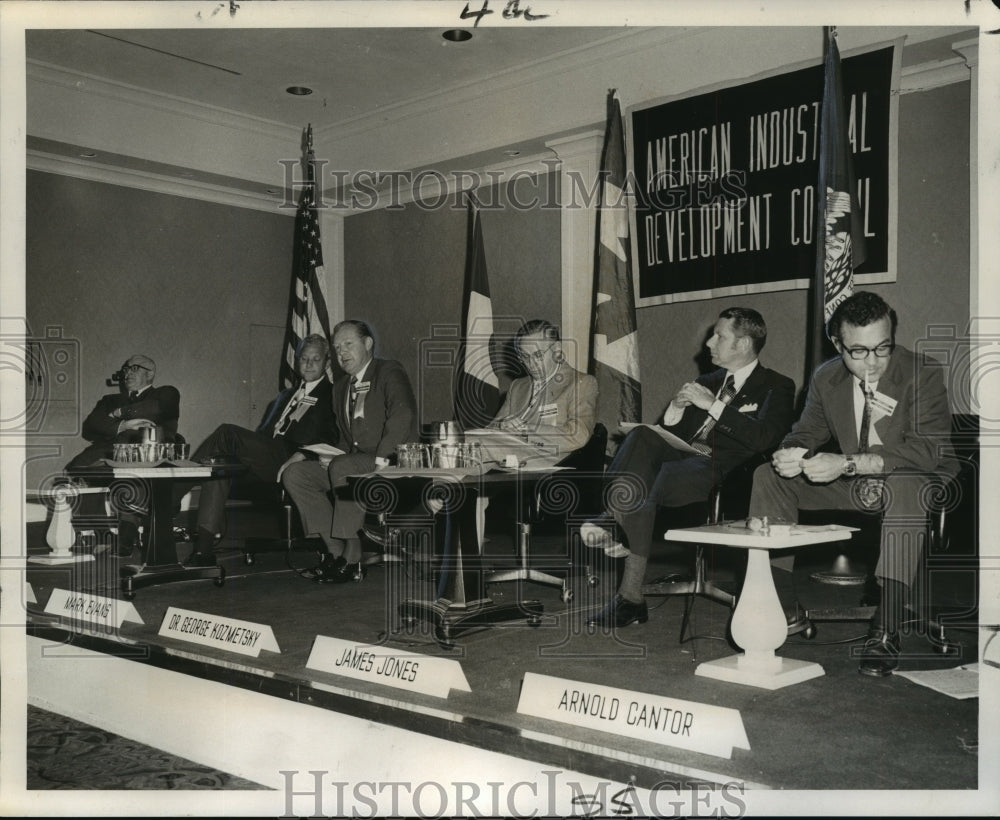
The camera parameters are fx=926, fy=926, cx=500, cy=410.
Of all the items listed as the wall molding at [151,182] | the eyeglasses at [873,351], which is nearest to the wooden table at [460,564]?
the eyeglasses at [873,351]

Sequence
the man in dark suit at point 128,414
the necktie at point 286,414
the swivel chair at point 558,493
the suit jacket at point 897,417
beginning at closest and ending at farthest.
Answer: the suit jacket at point 897,417 → the swivel chair at point 558,493 → the necktie at point 286,414 → the man in dark suit at point 128,414

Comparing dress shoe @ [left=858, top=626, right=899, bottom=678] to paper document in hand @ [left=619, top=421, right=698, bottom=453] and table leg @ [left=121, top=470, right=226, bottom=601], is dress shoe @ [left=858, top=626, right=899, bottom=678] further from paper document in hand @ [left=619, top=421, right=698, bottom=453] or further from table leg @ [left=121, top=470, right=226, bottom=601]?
table leg @ [left=121, top=470, right=226, bottom=601]

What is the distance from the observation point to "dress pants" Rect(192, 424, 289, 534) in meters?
→ 4.80

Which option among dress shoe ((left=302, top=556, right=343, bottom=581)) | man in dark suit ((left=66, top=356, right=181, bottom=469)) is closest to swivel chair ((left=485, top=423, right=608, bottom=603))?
dress shoe ((left=302, top=556, right=343, bottom=581))

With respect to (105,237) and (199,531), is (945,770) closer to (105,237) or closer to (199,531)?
(199,531)

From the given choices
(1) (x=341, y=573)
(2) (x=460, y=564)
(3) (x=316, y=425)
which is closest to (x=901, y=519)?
(2) (x=460, y=564)

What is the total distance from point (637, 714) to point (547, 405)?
2.07m

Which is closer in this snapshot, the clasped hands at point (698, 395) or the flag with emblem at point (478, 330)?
the clasped hands at point (698, 395)

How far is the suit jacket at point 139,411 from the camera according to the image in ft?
19.8

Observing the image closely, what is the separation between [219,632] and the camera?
3178mm

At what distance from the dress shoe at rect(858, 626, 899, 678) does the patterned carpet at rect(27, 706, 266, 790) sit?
182cm

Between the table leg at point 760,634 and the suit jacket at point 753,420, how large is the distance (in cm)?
84

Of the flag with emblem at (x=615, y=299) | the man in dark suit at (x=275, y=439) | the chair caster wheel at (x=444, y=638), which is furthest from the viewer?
the flag with emblem at (x=615, y=299)

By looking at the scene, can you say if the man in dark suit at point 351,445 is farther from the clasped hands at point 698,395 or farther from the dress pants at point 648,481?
the clasped hands at point 698,395
